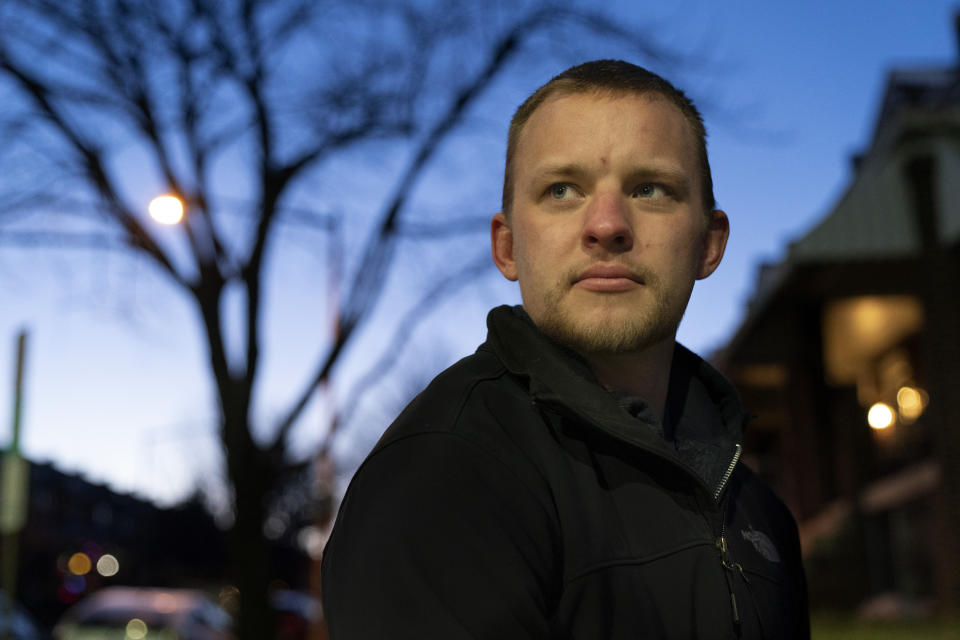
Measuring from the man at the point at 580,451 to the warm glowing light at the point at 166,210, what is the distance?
9718 mm

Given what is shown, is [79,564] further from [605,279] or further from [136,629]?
[605,279]

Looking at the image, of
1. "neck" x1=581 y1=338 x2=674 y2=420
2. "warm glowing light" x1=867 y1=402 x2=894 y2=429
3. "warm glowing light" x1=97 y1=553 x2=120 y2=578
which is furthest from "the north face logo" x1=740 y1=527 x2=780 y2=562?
"warm glowing light" x1=97 y1=553 x2=120 y2=578

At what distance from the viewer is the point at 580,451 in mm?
1787

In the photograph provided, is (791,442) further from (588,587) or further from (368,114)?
(588,587)

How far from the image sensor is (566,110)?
1966 mm

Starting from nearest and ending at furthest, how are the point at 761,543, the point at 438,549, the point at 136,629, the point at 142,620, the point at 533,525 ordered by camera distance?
the point at 438,549, the point at 533,525, the point at 761,543, the point at 136,629, the point at 142,620

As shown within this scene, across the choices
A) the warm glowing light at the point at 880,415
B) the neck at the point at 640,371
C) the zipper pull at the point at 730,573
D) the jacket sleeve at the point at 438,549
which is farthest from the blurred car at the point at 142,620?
the jacket sleeve at the point at 438,549

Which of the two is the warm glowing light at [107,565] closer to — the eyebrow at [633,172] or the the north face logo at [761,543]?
the the north face logo at [761,543]

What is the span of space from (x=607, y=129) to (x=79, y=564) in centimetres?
7075

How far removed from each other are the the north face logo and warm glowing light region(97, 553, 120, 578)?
75069 mm

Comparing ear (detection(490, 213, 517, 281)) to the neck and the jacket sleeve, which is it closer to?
the neck

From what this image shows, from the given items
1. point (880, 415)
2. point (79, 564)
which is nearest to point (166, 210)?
point (880, 415)

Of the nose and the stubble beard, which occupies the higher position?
the nose

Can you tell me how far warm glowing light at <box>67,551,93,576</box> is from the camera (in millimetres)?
65750
